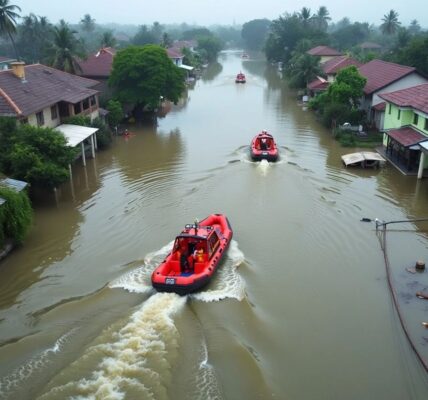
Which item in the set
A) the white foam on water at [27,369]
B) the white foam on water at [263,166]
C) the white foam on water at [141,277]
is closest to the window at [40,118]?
the white foam on water at [263,166]

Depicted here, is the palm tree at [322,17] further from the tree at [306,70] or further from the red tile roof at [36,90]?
the red tile roof at [36,90]

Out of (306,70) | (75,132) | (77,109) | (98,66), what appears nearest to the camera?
(75,132)

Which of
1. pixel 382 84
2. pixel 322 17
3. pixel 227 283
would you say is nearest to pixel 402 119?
pixel 382 84

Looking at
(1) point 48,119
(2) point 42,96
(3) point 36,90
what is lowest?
(1) point 48,119

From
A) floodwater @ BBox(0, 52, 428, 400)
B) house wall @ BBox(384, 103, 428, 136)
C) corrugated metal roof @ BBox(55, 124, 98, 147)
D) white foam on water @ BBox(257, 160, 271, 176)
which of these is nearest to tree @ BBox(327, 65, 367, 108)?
house wall @ BBox(384, 103, 428, 136)

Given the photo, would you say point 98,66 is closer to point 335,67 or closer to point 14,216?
point 335,67

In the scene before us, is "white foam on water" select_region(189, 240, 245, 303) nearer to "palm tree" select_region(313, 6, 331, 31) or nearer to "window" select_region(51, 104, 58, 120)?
"window" select_region(51, 104, 58, 120)

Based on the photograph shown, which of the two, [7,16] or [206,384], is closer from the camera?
[206,384]
